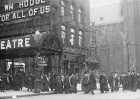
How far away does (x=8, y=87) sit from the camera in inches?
934

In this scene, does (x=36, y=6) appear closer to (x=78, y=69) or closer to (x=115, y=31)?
(x=78, y=69)

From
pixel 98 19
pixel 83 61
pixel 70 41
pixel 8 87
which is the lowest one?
pixel 8 87

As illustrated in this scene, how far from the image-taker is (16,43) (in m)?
21.6

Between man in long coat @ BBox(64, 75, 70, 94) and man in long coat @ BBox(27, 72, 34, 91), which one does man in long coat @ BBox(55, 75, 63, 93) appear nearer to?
man in long coat @ BBox(64, 75, 70, 94)

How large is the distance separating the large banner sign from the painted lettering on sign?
4106 mm

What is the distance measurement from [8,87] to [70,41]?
45.5 ft

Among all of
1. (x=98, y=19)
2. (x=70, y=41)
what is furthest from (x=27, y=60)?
(x=98, y=19)

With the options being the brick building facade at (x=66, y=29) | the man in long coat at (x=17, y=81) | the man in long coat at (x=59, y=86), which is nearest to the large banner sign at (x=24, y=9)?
the brick building facade at (x=66, y=29)

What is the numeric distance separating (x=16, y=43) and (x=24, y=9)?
6.28 meters

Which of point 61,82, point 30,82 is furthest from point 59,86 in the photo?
point 30,82

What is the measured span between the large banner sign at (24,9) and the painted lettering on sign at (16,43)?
4106 mm

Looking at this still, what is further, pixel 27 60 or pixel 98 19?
pixel 98 19

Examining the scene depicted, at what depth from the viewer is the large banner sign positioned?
24375 millimetres

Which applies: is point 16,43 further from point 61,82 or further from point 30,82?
point 61,82
